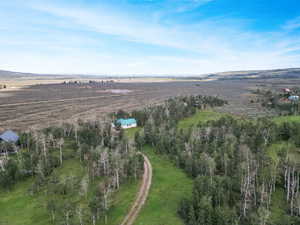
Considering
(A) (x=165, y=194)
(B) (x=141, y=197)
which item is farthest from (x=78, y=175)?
(A) (x=165, y=194)

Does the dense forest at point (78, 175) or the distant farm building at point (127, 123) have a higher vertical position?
the distant farm building at point (127, 123)

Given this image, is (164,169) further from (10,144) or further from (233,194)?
(10,144)

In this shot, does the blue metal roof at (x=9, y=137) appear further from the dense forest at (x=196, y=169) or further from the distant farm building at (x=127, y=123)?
the distant farm building at (x=127, y=123)

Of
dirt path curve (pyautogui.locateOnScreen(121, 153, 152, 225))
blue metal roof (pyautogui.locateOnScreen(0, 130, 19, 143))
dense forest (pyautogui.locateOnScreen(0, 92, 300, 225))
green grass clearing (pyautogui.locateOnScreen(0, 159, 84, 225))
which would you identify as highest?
blue metal roof (pyautogui.locateOnScreen(0, 130, 19, 143))

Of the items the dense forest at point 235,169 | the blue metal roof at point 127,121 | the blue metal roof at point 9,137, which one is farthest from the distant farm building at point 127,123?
the blue metal roof at point 9,137

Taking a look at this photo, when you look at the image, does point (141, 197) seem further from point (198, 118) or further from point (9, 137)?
point (198, 118)

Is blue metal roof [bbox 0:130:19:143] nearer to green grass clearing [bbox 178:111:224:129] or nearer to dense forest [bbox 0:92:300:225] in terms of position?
dense forest [bbox 0:92:300:225]

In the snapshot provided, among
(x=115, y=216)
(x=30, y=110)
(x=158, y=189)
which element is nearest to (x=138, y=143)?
(x=158, y=189)

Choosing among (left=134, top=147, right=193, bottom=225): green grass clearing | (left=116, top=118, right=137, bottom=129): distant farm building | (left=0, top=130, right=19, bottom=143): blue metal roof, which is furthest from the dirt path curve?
(left=0, top=130, right=19, bottom=143): blue metal roof
